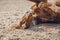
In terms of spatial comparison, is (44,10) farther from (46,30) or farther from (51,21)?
(46,30)

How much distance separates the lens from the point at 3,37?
1.09 meters

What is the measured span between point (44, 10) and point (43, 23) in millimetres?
112

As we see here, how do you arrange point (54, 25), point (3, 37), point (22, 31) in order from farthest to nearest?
point (54, 25)
point (22, 31)
point (3, 37)

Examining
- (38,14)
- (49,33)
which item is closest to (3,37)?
(49,33)

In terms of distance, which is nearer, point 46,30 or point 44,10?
A: point 46,30

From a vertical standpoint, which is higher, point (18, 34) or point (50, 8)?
point (50, 8)

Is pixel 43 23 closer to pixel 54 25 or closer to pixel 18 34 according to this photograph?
pixel 54 25

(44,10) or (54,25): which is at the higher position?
(44,10)

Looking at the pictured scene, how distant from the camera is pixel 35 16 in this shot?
1397 millimetres

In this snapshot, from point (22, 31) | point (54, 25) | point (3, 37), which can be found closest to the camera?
point (3, 37)

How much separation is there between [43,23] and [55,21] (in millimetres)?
105

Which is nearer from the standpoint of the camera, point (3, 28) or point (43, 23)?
point (3, 28)

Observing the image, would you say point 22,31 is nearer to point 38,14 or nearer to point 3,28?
point 3,28

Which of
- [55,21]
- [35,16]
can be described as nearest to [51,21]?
[55,21]
